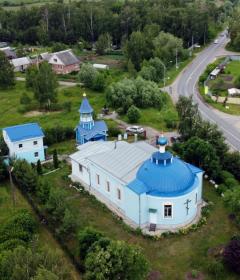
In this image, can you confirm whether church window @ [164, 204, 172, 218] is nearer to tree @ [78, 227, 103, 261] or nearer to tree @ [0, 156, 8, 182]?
tree @ [78, 227, 103, 261]

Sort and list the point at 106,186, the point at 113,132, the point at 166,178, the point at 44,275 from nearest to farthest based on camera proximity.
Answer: the point at 44,275
the point at 166,178
the point at 106,186
the point at 113,132

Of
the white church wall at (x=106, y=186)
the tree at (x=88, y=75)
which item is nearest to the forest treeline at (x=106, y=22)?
the tree at (x=88, y=75)

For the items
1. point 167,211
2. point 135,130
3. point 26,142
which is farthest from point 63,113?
point 167,211

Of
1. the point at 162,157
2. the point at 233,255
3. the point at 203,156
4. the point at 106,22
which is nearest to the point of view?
the point at 233,255

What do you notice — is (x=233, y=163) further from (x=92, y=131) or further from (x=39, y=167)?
(x=39, y=167)

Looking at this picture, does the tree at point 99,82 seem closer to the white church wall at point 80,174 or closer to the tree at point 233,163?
the white church wall at point 80,174

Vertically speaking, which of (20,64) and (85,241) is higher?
(20,64)

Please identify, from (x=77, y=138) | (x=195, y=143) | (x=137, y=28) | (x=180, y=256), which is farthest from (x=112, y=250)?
(x=137, y=28)
